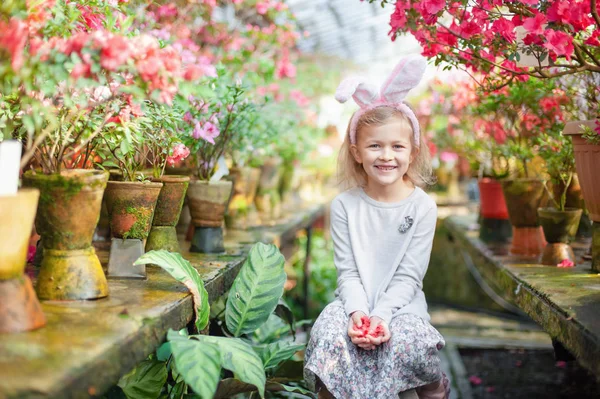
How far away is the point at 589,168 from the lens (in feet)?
8.70

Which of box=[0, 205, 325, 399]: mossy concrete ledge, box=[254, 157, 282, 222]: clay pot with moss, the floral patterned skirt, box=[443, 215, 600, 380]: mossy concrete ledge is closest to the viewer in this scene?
box=[0, 205, 325, 399]: mossy concrete ledge

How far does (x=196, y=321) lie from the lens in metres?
2.19

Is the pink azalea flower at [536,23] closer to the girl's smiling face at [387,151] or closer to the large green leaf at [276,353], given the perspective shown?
the girl's smiling face at [387,151]

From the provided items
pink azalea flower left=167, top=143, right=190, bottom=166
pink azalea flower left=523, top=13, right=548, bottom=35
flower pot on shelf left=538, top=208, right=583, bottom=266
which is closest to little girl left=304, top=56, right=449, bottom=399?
pink azalea flower left=523, top=13, right=548, bottom=35

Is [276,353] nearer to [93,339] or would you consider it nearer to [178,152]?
[178,152]

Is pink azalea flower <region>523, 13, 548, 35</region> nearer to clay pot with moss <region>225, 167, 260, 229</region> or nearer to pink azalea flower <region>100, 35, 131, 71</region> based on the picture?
pink azalea flower <region>100, 35, 131, 71</region>

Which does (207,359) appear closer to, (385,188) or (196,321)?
(196,321)

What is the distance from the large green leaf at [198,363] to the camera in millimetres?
1705

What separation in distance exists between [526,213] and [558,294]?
122 cm

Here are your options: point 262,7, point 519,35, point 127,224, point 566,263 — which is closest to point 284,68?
point 262,7

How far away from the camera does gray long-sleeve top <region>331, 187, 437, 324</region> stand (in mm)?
2342

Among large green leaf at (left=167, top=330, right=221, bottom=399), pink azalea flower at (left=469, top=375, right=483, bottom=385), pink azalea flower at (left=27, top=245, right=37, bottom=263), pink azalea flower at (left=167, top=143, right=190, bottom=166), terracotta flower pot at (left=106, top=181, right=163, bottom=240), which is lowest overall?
pink azalea flower at (left=469, top=375, right=483, bottom=385)

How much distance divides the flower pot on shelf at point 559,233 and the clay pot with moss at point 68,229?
1.95 meters

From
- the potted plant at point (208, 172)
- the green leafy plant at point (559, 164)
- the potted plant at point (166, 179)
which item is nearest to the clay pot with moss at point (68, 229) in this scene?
the potted plant at point (166, 179)
